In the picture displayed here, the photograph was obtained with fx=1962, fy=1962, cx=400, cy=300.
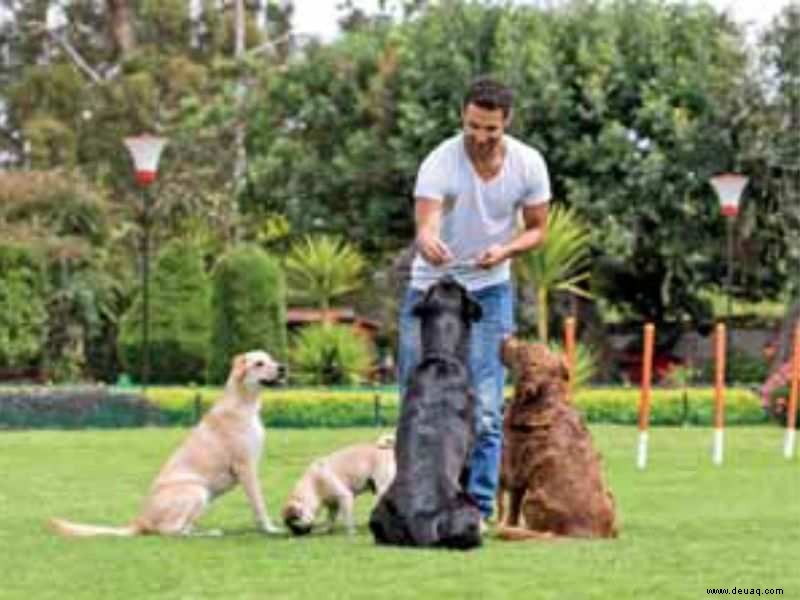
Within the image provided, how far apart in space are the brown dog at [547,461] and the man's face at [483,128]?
113 centimetres

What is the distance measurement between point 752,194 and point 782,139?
1.14 meters

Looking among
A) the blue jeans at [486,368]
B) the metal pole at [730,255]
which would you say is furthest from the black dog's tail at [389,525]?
the metal pole at [730,255]

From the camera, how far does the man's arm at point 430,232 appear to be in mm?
9336

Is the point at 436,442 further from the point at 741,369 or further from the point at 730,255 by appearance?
the point at 741,369

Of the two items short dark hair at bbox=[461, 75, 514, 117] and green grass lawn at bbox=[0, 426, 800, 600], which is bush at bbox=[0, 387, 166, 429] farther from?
short dark hair at bbox=[461, 75, 514, 117]

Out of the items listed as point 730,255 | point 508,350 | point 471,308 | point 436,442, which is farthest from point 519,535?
point 730,255

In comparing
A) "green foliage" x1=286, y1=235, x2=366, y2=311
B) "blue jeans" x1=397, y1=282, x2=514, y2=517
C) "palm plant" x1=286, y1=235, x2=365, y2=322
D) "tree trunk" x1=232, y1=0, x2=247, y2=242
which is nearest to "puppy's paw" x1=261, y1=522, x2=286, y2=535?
"blue jeans" x1=397, y1=282, x2=514, y2=517

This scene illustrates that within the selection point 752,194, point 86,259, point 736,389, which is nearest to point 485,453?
point 736,389

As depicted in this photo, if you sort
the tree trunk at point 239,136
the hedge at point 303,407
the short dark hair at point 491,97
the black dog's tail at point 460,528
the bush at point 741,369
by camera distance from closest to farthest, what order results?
1. the black dog's tail at point 460,528
2. the short dark hair at point 491,97
3. the hedge at point 303,407
4. the bush at point 741,369
5. the tree trunk at point 239,136

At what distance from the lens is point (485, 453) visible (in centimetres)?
988

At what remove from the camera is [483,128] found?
30.5ft

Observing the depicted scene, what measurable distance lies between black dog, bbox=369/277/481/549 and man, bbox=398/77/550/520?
210 mm

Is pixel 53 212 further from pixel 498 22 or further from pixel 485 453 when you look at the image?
pixel 485 453

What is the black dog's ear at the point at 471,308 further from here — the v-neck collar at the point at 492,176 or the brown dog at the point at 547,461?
the v-neck collar at the point at 492,176
